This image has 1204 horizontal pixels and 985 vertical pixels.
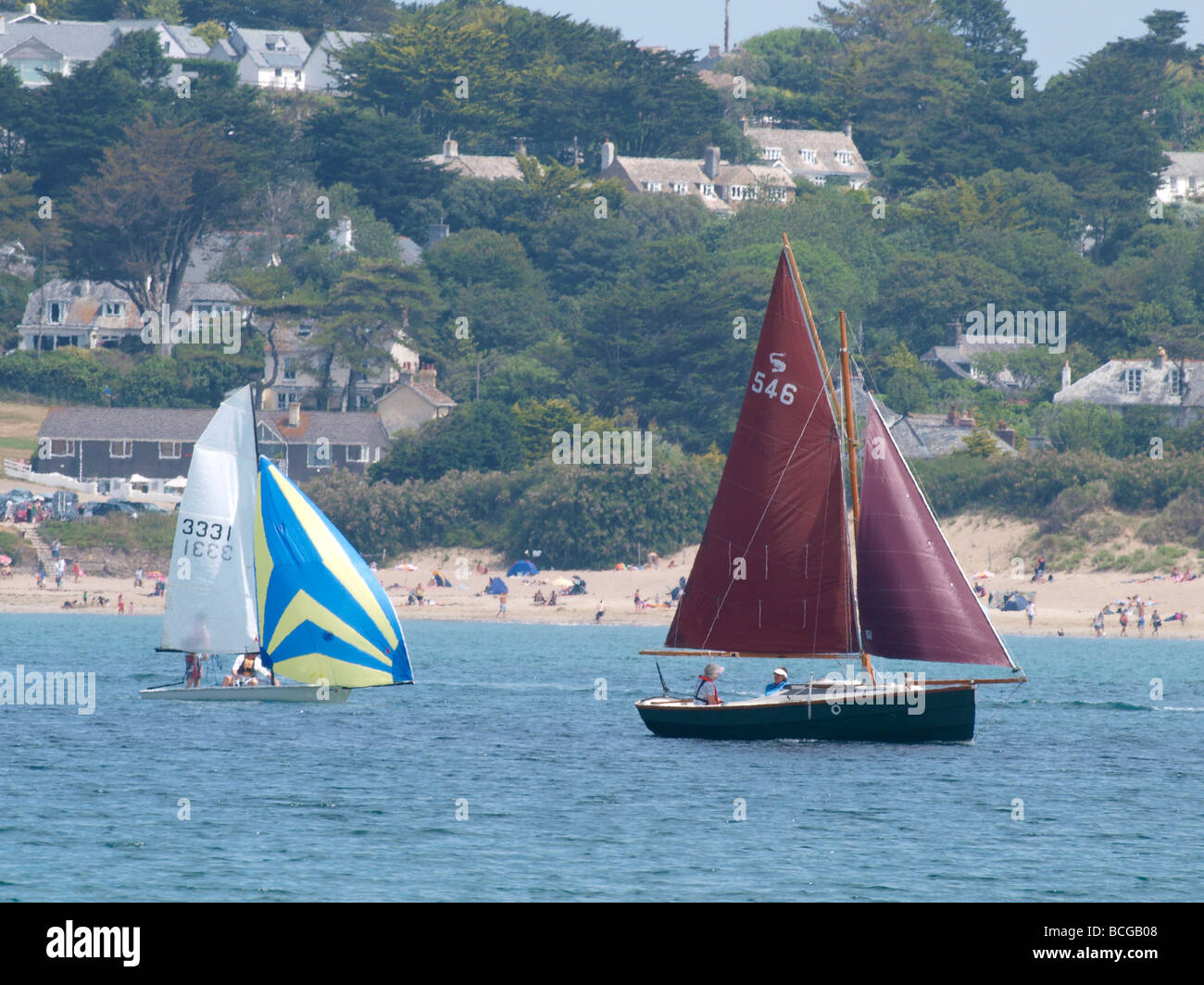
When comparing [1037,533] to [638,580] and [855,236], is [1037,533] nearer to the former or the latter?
[638,580]

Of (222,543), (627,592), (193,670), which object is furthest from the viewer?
(627,592)

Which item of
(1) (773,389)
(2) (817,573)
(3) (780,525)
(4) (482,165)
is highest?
(4) (482,165)

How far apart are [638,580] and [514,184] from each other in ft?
218

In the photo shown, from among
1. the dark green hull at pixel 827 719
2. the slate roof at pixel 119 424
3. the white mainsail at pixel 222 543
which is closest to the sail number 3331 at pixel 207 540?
the white mainsail at pixel 222 543

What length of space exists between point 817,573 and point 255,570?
14655 mm

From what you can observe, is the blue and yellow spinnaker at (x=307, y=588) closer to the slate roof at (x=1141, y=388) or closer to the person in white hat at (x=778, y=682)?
the person in white hat at (x=778, y=682)

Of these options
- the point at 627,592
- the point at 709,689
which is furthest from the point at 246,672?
the point at 627,592

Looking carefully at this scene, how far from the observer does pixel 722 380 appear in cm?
11494

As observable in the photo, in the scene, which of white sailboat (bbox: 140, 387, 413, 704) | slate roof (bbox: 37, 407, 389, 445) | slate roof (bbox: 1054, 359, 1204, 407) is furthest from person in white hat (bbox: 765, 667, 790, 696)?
slate roof (bbox: 37, 407, 389, 445)

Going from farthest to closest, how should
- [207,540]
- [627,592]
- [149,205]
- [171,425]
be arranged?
[149,205]
[171,425]
[627,592]
[207,540]

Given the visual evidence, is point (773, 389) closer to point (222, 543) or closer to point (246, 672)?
point (222, 543)

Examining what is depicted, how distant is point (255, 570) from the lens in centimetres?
4762

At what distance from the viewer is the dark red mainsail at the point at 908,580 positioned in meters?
39.7
